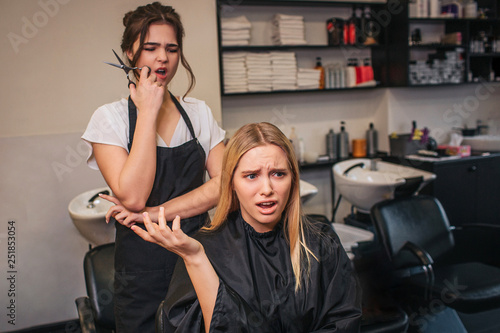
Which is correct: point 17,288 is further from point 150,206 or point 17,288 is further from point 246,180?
point 246,180

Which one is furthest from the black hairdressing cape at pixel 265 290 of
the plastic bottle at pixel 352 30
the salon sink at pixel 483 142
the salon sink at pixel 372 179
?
the salon sink at pixel 483 142

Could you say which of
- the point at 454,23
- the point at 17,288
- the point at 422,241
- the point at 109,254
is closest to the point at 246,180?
the point at 109,254

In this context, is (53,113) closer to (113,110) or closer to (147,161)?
(113,110)

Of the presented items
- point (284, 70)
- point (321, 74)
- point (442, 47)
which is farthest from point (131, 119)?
point (442, 47)

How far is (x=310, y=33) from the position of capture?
12.5ft

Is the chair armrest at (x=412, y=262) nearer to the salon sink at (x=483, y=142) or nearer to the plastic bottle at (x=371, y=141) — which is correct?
the plastic bottle at (x=371, y=141)

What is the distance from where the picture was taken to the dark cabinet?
142 inches

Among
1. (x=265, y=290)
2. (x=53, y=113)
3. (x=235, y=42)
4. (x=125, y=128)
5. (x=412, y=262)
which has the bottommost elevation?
(x=412, y=262)

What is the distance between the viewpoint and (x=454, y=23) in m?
4.16

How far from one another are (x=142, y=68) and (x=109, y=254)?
0.85 meters

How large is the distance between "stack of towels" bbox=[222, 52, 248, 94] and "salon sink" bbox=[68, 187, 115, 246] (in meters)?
1.26

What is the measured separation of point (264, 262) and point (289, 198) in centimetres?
22

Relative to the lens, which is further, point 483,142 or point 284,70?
point 483,142

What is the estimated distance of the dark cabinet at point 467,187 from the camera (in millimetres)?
3607
